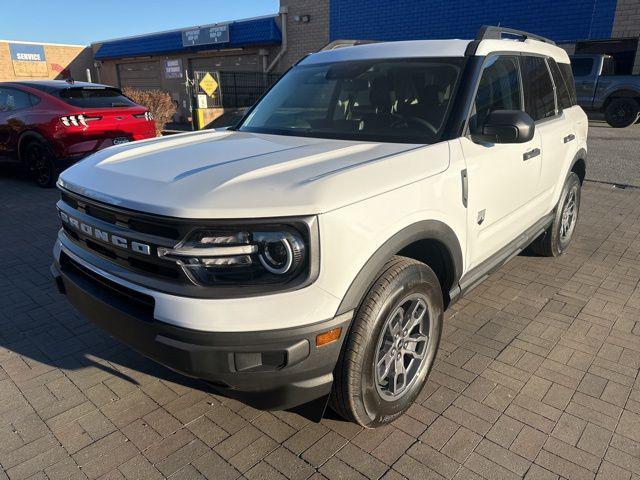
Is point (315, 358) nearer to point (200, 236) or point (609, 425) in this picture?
point (200, 236)

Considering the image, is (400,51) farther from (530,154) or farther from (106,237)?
(106,237)

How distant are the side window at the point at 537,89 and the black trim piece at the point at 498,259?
92 cm

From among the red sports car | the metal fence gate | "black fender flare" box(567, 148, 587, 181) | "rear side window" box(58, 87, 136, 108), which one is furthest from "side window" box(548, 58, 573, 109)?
the metal fence gate

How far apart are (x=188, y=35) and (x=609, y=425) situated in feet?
97.0

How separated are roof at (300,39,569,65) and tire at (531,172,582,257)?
4.66ft

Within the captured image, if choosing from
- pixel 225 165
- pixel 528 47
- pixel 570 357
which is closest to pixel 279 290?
pixel 225 165

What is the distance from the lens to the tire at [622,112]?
15.3 metres

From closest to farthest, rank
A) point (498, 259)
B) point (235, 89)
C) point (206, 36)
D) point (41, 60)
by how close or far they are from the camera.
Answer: point (498, 259)
point (235, 89)
point (206, 36)
point (41, 60)

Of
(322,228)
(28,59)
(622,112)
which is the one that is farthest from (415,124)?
(28,59)

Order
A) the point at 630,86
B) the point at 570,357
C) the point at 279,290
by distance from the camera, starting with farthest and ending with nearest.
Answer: the point at 630,86
the point at 570,357
the point at 279,290

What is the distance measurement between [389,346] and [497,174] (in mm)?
1413

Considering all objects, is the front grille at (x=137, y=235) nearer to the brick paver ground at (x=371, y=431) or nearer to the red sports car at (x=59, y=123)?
the brick paver ground at (x=371, y=431)

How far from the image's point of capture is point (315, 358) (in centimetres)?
205

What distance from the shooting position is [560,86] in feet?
15.0
